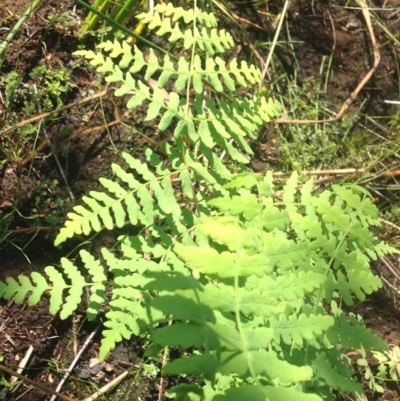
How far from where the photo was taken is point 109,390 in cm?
224

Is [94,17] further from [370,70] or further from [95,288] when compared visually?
[370,70]

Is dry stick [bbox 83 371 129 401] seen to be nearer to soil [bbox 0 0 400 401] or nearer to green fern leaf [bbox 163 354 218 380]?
soil [bbox 0 0 400 401]

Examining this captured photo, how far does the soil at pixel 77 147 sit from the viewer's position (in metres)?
2.21

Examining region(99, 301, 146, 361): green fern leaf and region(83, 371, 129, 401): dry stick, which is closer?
region(99, 301, 146, 361): green fern leaf

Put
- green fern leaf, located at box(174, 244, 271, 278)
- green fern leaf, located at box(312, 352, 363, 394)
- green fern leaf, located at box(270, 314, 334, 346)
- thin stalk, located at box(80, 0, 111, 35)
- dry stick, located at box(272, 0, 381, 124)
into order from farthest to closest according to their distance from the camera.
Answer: dry stick, located at box(272, 0, 381, 124)
thin stalk, located at box(80, 0, 111, 35)
green fern leaf, located at box(312, 352, 363, 394)
green fern leaf, located at box(270, 314, 334, 346)
green fern leaf, located at box(174, 244, 271, 278)

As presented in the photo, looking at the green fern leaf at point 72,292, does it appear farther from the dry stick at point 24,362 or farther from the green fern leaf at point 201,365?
the green fern leaf at point 201,365

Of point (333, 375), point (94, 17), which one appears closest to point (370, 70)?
point (94, 17)

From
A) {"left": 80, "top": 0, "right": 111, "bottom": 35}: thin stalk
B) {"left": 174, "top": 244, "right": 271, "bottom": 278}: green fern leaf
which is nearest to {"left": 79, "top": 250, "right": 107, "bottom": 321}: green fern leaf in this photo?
{"left": 174, "top": 244, "right": 271, "bottom": 278}: green fern leaf

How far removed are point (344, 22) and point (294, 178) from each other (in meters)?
1.72

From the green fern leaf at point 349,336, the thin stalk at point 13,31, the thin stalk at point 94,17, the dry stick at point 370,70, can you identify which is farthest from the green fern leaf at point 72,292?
the dry stick at point 370,70

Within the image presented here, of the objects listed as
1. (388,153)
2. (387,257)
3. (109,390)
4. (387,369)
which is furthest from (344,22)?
(109,390)

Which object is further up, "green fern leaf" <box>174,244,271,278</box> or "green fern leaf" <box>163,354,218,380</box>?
"green fern leaf" <box>174,244,271,278</box>

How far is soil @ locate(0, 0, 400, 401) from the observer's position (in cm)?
221

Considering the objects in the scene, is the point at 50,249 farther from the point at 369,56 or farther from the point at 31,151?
the point at 369,56
